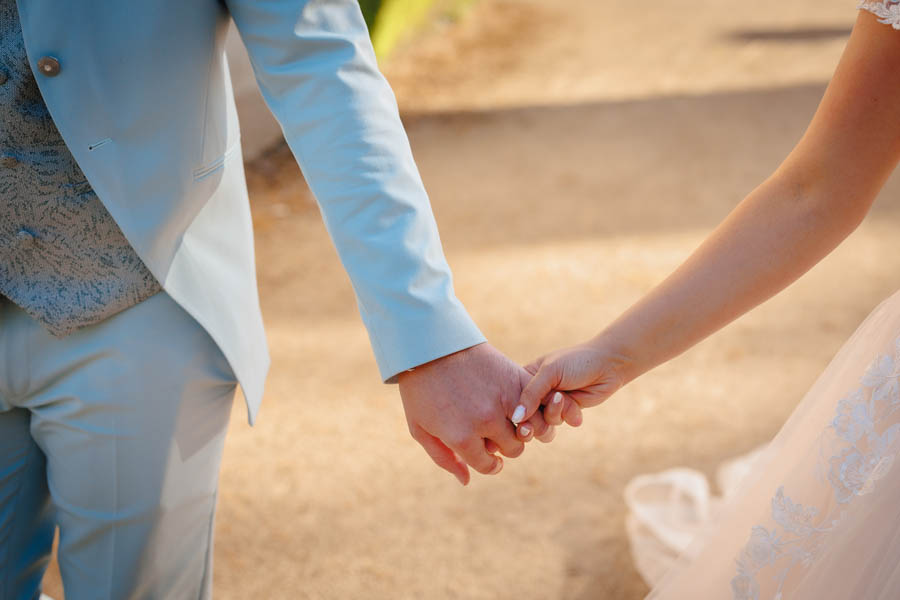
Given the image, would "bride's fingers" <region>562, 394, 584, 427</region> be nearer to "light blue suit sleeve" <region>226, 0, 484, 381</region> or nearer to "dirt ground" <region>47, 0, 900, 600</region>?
"light blue suit sleeve" <region>226, 0, 484, 381</region>

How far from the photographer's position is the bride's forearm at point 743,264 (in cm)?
126

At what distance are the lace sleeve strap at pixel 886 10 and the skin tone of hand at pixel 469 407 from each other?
2.35 ft

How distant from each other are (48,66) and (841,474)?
118 centimetres

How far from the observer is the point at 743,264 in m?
1.31

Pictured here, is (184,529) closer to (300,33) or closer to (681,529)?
(300,33)

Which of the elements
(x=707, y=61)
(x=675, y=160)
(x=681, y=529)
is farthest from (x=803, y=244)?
(x=707, y=61)

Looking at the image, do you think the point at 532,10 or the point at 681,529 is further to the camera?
the point at 532,10

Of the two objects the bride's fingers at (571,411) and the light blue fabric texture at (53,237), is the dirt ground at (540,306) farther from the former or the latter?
the light blue fabric texture at (53,237)

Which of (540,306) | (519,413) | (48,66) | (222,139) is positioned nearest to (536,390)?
(519,413)

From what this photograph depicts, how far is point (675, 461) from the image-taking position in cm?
266

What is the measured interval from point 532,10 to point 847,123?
6.26 metres

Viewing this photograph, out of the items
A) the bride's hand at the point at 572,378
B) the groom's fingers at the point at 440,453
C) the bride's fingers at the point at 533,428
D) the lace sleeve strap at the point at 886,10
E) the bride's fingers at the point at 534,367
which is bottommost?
the groom's fingers at the point at 440,453

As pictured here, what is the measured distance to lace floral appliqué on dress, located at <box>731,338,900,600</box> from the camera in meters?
1.16

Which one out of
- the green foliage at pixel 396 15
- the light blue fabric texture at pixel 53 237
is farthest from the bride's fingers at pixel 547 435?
the green foliage at pixel 396 15
